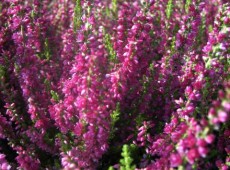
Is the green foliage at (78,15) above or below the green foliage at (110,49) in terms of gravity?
above

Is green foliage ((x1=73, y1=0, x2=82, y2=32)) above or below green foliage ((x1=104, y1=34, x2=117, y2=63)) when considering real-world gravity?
above

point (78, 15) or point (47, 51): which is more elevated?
point (78, 15)

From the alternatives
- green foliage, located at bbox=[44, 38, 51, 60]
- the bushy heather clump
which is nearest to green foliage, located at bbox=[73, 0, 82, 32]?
the bushy heather clump

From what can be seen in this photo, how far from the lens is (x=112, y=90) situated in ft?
7.78

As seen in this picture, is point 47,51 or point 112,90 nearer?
point 112,90

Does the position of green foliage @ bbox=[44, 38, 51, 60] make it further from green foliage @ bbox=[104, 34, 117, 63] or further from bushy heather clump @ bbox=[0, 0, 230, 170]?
green foliage @ bbox=[104, 34, 117, 63]

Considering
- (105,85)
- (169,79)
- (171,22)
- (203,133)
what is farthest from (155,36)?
(203,133)

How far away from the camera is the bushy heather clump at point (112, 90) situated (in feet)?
7.04

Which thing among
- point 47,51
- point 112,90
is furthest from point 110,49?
point 47,51

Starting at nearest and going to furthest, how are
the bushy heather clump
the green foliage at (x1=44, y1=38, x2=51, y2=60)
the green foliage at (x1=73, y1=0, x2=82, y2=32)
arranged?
1. the bushy heather clump
2. the green foliage at (x1=73, y1=0, x2=82, y2=32)
3. the green foliage at (x1=44, y1=38, x2=51, y2=60)

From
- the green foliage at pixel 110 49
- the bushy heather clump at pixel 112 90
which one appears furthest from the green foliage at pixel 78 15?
the green foliage at pixel 110 49

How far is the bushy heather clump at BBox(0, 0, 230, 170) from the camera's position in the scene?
2.14 meters

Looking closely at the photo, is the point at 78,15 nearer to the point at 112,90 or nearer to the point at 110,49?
the point at 110,49

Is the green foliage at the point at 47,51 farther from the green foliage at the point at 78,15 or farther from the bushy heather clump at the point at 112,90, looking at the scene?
the green foliage at the point at 78,15
